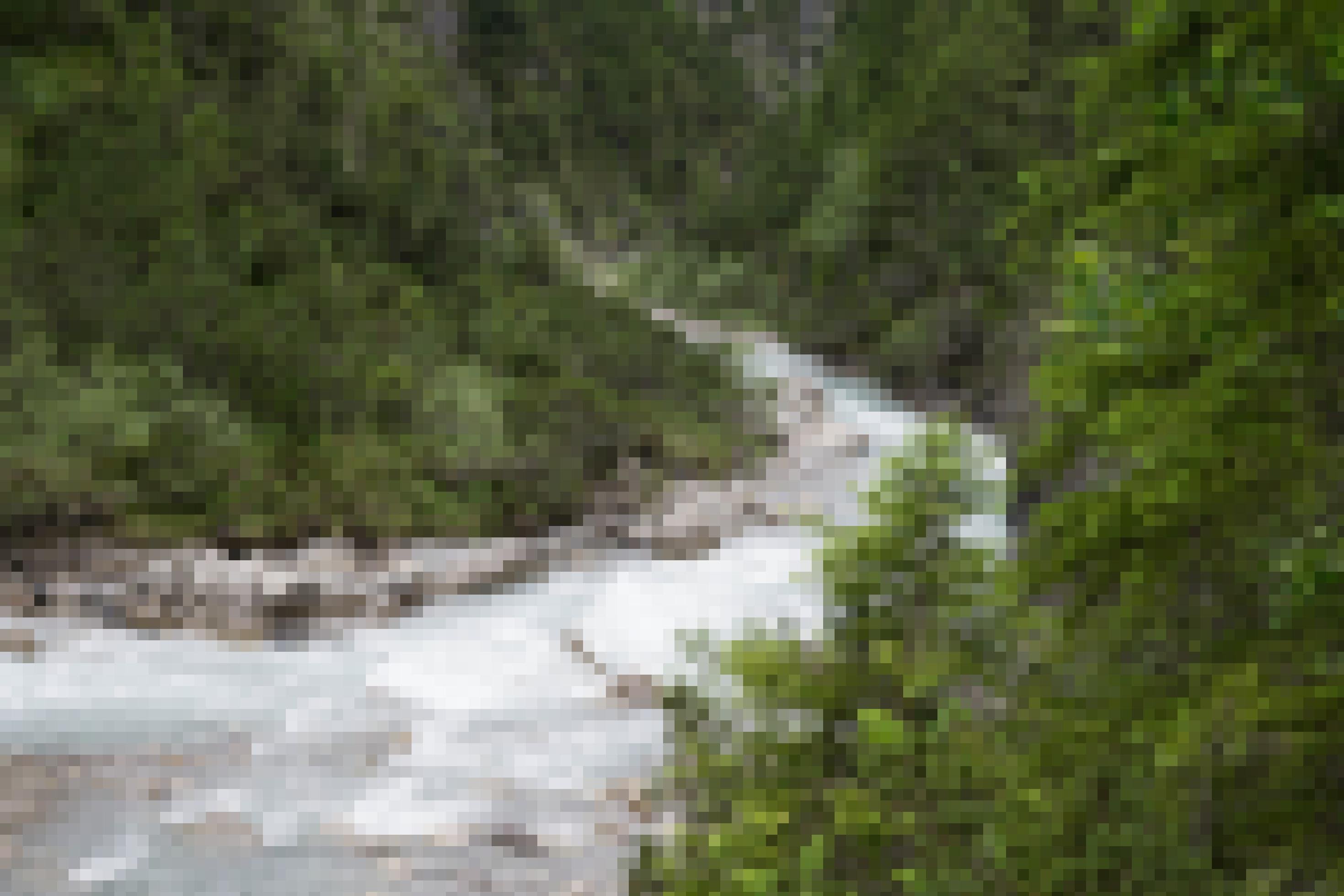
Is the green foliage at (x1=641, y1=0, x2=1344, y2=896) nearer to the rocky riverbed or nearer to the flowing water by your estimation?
the flowing water

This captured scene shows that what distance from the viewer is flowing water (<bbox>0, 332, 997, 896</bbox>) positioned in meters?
8.22

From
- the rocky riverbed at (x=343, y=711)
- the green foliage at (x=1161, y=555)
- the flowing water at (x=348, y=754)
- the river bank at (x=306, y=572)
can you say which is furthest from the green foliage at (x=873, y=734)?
the river bank at (x=306, y=572)

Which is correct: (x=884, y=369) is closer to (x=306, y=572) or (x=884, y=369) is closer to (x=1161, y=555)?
(x=306, y=572)

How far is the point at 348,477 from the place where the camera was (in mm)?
16094

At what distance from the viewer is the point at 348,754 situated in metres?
10.3

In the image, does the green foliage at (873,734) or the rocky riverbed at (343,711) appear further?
the rocky riverbed at (343,711)

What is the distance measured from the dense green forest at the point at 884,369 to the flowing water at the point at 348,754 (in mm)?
1690

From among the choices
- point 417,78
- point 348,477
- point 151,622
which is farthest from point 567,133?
point 151,622

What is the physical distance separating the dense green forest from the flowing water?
1.69 metres

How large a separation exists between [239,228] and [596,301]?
11718 mm

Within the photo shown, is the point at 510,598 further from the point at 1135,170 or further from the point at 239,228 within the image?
the point at 1135,170

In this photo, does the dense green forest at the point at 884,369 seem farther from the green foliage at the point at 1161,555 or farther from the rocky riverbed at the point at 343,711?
the rocky riverbed at the point at 343,711

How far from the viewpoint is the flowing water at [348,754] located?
822 cm

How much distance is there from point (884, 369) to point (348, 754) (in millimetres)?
31074
